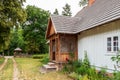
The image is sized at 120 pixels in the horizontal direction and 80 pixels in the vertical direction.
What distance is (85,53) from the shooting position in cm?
1656

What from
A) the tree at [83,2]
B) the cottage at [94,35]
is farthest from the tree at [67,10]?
the cottage at [94,35]

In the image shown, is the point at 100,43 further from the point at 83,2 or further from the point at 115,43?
the point at 83,2

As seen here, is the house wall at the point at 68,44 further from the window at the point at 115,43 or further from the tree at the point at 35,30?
the tree at the point at 35,30

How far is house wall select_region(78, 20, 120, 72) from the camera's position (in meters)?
12.2

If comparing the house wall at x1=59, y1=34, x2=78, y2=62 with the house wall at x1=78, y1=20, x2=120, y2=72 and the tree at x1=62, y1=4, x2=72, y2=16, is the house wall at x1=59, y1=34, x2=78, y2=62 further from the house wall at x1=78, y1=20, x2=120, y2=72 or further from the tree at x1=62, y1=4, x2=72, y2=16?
the tree at x1=62, y1=4, x2=72, y2=16

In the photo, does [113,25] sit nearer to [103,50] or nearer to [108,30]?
[108,30]

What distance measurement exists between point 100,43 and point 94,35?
4.15 ft

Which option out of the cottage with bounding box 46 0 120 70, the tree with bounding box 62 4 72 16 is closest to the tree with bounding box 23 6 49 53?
the tree with bounding box 62 4 72 16

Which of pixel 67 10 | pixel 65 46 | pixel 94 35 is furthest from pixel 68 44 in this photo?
pixel 67 10

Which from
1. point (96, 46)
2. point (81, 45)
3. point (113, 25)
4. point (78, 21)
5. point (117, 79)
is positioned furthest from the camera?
point (78, 21)

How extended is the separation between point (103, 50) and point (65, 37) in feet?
20.9

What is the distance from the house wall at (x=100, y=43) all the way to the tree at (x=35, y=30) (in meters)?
38.8

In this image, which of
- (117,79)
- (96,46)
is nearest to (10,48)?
(96,46)

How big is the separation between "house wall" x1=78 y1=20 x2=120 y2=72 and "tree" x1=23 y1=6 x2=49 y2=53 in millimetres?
38823
